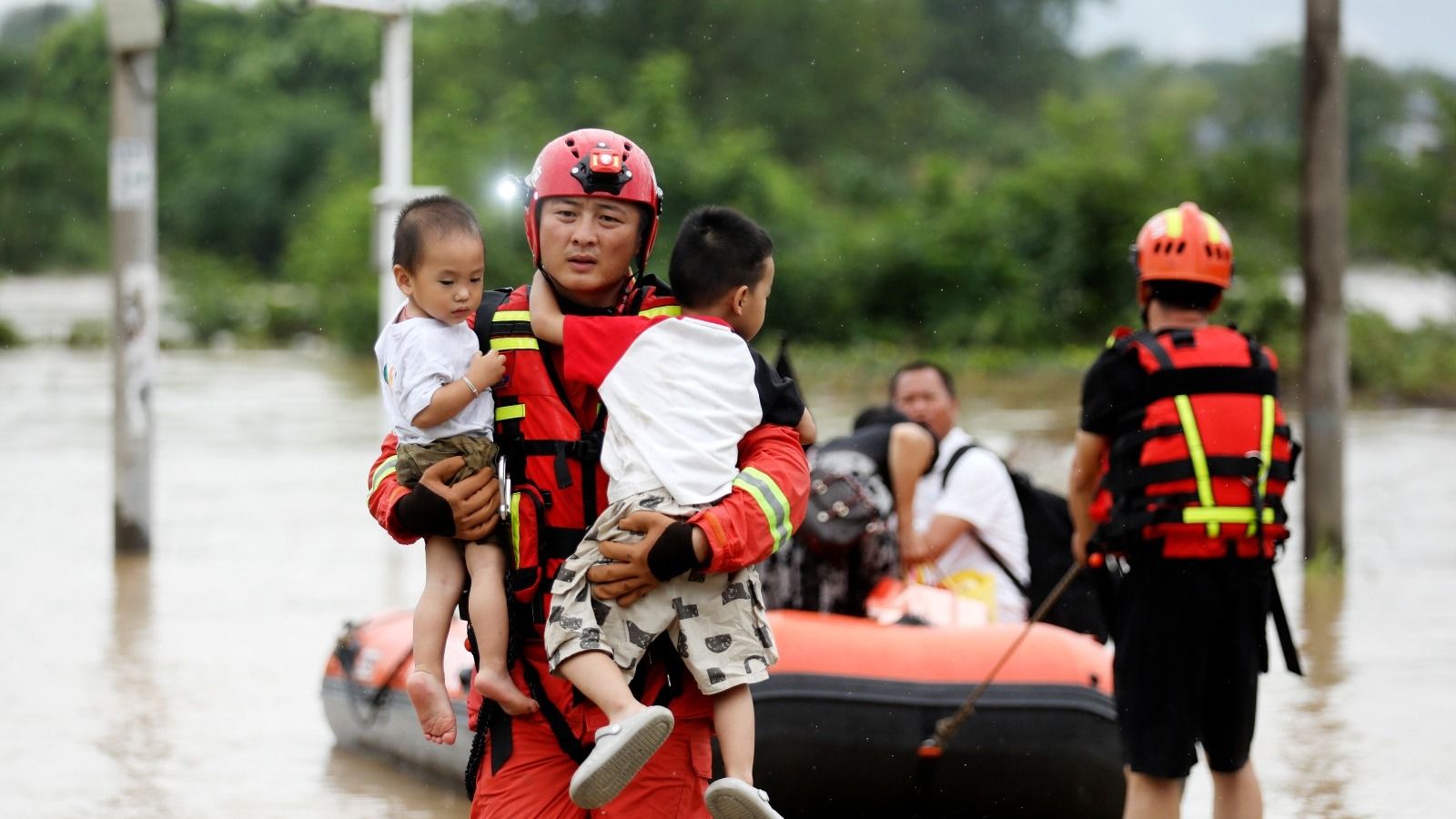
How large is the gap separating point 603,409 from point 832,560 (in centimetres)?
342

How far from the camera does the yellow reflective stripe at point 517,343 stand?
3.83m

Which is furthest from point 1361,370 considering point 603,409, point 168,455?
point 603,409

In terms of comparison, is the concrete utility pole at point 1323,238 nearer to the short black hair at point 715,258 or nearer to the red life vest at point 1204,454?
the red life vest at point 1204,454

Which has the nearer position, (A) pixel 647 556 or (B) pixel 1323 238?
(A) pixel 647 556

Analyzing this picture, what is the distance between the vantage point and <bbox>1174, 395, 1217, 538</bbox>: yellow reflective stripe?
5.12 meters

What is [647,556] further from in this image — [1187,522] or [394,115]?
[394,115]

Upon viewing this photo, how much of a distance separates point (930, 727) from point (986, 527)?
1457 millimetres

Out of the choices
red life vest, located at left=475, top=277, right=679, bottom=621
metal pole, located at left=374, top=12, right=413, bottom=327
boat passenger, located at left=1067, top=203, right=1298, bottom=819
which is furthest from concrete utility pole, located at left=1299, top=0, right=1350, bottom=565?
red life vest, located at left=475, top=277, right=679, bottom=621

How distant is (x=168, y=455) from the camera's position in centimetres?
2053

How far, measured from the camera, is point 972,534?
25.4ft

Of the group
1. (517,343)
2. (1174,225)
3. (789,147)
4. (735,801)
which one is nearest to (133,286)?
(1174,225)

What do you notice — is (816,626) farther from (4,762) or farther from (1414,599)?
(1414,599)

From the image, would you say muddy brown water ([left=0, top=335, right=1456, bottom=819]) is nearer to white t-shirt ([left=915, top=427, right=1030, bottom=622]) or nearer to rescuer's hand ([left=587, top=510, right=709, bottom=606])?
white t-shirt ([left=915, top=427, right=1030, bottom=622])

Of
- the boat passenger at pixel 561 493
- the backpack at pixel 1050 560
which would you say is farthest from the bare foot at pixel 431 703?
the backpack at pixel 1050 560
